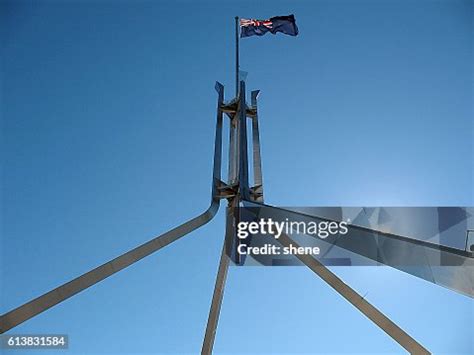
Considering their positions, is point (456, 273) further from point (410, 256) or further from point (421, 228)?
point (421, 228)

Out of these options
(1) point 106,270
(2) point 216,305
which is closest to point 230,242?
(2) point 216,305

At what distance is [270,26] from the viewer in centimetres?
1808

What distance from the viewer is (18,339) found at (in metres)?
11.6

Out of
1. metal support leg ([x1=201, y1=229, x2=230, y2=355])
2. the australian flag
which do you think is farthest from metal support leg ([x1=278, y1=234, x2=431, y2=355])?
the australian flag

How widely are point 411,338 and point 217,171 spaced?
28.3ft

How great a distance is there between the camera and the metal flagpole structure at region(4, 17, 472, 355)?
424 inches

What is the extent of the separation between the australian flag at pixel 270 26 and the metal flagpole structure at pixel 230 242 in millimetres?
1422

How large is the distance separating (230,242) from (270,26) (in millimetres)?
8639

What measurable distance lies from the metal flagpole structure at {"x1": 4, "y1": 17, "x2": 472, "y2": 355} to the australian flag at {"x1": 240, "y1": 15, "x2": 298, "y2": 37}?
4.67 feet

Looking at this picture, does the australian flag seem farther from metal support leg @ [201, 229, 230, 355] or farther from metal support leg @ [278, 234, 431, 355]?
metal support leg @ [278, 234, 431, 355]

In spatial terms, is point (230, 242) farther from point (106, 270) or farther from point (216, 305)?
point (106, 270)

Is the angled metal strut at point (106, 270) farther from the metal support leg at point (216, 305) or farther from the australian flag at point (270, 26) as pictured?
the australian flag at point (270, 26)

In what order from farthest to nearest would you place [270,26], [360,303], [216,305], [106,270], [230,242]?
[270,26]
[230,242]
[216,305]
[360,303]
[106,270]

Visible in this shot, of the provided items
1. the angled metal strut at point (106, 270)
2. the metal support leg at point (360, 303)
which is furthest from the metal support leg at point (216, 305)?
the metal support leg at point (360, 303)
